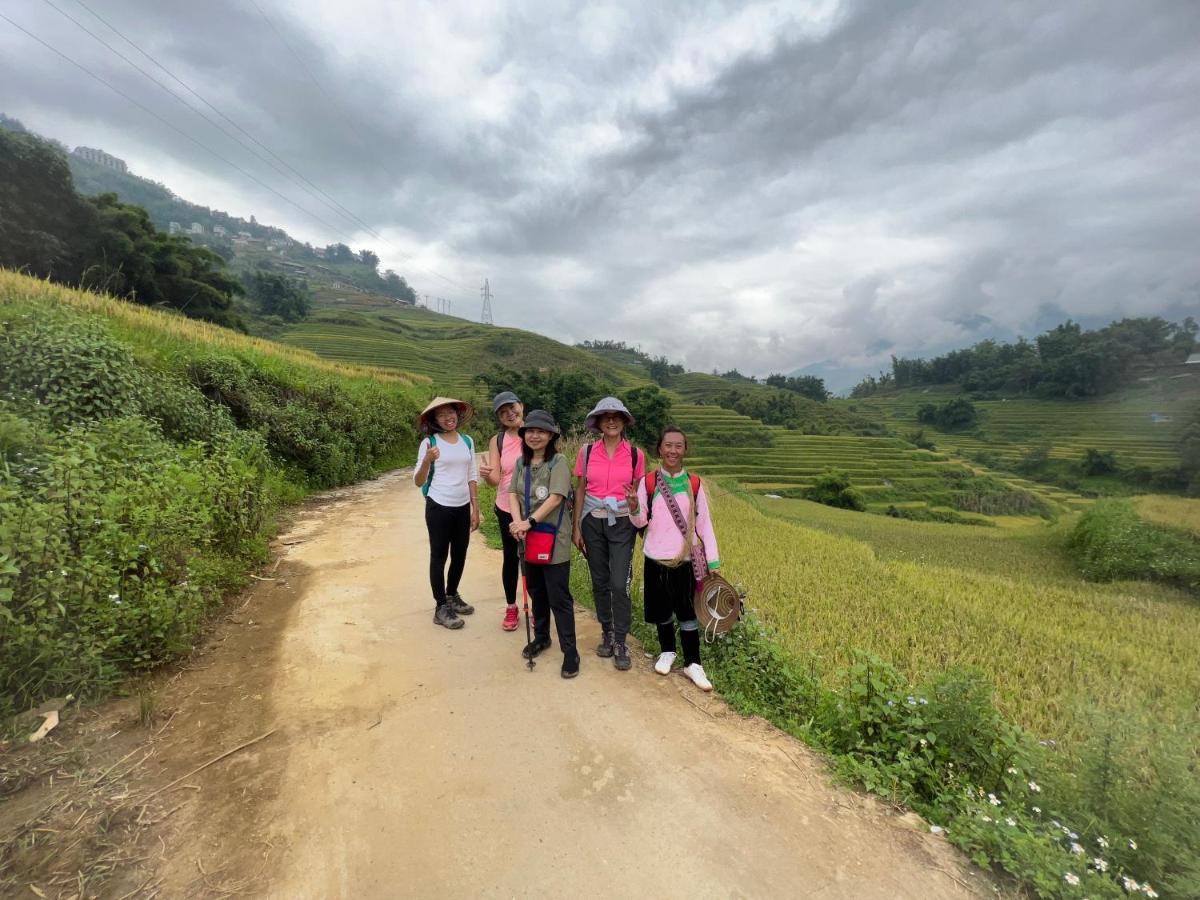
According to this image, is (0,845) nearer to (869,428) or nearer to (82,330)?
(82,330)

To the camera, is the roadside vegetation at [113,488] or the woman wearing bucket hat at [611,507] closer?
the roadside vegetation at [113,488]

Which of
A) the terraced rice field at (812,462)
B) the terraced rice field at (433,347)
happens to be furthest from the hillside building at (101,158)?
the terraced rice field at (812,462)

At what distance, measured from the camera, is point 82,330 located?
16.6 ft

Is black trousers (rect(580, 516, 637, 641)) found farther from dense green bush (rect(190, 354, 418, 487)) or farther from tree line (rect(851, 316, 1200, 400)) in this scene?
tree line (rect(851, 316, 1200, 400))

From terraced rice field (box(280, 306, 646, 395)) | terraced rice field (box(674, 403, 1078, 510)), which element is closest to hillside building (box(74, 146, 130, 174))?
terraced rice field (box(280, 306, 646, 395))

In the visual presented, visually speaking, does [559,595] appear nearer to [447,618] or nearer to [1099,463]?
[447,618]

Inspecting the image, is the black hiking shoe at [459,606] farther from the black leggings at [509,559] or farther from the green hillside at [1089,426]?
the green hillside at [1089,426]

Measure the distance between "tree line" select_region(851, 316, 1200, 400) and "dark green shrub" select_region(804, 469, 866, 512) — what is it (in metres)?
50.4

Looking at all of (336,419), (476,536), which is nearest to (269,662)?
(476,536)

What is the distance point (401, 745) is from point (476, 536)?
462 cm

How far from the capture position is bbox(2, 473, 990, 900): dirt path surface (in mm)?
1905

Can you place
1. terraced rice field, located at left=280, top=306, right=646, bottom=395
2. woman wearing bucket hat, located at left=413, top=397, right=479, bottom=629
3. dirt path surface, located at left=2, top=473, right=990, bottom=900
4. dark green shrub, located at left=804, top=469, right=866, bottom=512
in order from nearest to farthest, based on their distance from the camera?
dirt path surface, located at left=2, top=473, right=990, bottom=900
woman wearing bucket hat, located at left=413, top=397, right=479, bottom=629
dark green shrub, located at left=804, top=469, right=866, bottom=512
terraced rice field, located at left=280, top=306, right=646, bottom=395

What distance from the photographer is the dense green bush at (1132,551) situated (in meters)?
11.8

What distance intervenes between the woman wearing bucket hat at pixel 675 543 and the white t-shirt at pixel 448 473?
4.66 ft
